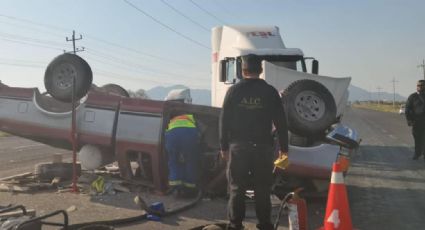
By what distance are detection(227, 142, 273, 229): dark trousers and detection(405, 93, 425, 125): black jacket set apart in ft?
26.0

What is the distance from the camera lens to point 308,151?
22.0 feet

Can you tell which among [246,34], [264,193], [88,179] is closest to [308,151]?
[264,193]

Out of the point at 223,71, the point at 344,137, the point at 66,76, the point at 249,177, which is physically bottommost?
the point at 249,177

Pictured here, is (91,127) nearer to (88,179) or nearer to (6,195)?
(88,179)

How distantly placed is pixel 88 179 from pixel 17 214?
272 centimetres

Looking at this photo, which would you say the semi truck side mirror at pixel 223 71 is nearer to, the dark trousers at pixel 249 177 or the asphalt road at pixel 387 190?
the asphalt road at pixel 387 190

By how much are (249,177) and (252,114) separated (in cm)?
58

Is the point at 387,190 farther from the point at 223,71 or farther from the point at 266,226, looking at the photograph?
the point at 223,71

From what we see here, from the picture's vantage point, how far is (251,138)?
184 inches

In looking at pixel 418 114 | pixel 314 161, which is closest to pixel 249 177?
pixel 314 161

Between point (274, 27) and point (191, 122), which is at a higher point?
point (274, 27)

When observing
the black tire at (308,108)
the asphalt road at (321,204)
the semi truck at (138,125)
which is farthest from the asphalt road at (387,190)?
the black tire at (308,108)

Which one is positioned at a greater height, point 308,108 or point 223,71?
point 223,71

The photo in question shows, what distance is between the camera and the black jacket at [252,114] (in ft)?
15.3
